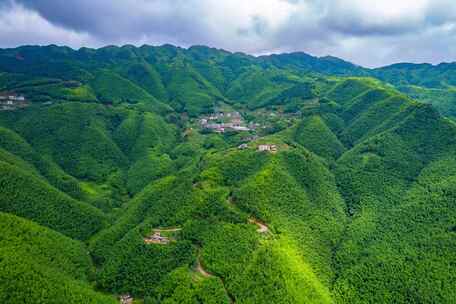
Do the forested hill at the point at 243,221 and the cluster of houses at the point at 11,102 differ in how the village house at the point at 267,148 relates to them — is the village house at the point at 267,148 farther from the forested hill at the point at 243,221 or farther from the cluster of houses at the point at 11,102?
the cluster of houses at the point at 11,102

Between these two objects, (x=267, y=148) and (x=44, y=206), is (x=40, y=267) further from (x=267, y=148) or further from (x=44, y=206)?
(x=267, y=148)

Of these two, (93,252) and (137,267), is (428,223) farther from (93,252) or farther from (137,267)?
(93,252)

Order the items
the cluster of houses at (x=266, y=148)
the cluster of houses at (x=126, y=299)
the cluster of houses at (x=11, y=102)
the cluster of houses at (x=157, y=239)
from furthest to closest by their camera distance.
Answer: the cluster of houses at (x=11, y=102), the cluster of houses at (x=266, y=148), the cluster of houses at (x=157, y=239), the cluster of houses at (x=126, y=299)

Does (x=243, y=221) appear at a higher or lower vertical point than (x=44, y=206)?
higher

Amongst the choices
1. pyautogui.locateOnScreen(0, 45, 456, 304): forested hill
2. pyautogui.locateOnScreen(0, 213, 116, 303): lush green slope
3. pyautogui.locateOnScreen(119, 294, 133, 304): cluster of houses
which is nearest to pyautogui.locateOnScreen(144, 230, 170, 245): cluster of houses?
pyautogui.locateOnScreen(0, 45, 456, 304): forested hill

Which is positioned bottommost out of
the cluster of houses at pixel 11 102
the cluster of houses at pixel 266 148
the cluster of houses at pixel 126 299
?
the cluster of houses at pixel 126 299

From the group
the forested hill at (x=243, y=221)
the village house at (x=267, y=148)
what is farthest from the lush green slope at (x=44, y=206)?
the village house at (x=267, y=148)

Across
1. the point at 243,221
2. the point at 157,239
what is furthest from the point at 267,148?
the point at 157,239

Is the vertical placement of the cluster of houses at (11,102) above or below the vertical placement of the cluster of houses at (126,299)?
above
